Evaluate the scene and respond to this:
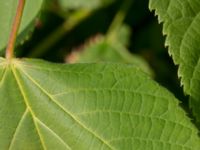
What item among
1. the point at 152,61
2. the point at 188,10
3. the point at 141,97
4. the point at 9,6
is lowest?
the point at 152,61

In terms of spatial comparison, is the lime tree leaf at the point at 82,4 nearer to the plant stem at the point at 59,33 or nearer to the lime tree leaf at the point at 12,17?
the plant stem at the point at 59,33

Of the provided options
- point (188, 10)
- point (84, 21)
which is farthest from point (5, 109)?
point (84, 21)

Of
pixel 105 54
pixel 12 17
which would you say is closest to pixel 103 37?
pixel 105 54

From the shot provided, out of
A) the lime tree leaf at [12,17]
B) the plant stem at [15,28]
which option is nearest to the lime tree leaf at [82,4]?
the lime tree leaf at [12,17]

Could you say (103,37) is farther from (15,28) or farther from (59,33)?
(15,28)

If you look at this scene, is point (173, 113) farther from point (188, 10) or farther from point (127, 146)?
point (188, 10)

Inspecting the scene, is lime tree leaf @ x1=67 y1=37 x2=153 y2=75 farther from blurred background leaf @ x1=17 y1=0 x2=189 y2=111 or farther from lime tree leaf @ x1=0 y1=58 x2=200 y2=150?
lime tree leaf @ x1=0 y1=58 x2=200 y2=150

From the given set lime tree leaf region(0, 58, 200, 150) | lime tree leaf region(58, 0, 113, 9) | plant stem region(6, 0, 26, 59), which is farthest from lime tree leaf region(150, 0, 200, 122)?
lime tree leaf region(58, 0, 113, 9)
